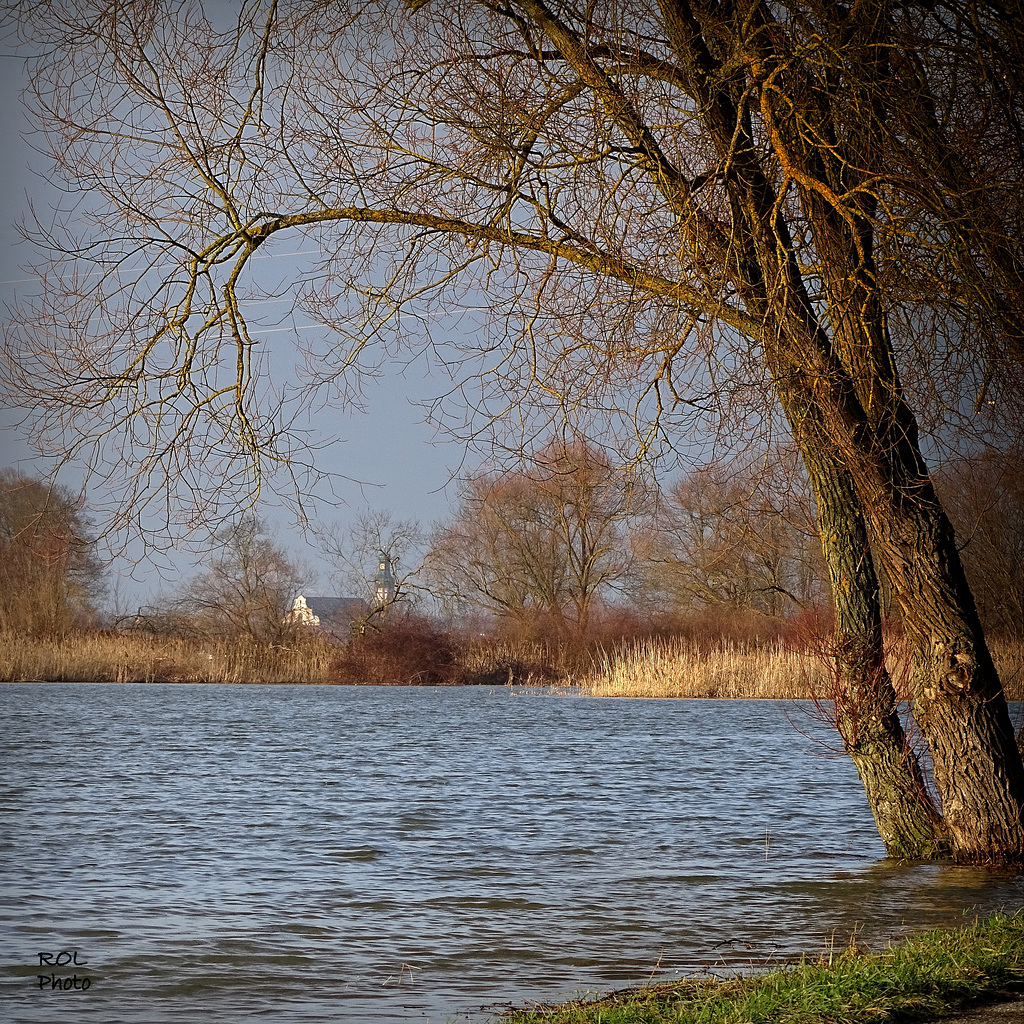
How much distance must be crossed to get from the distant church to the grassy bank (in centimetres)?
2813

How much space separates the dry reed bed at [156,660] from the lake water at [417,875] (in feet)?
33.4

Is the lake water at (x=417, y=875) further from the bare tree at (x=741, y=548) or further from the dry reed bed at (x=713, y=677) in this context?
the dry reed bed at (x=713, y=677)

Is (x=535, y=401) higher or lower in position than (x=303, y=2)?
lower

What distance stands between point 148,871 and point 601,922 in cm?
304

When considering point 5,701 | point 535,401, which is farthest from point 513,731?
point 535,401

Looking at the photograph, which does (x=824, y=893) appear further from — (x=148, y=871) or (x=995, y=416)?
(x=148, y=871)

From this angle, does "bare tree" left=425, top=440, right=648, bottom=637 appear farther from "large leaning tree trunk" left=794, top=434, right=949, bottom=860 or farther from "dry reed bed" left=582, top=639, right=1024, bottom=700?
"large leaning tree trunk" left=794, top=434, right=949, bottom=860

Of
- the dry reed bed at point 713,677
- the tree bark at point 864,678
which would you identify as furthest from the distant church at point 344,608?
the tree bark at point 864,678

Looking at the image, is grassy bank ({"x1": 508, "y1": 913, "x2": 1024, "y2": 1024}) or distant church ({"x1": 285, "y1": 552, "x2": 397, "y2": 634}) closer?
grassy bank ({"x1": 508, "y1": 913, "x2": 1024, "y2": 1024})

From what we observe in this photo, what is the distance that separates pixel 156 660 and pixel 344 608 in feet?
30.9

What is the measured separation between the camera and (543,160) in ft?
21.9

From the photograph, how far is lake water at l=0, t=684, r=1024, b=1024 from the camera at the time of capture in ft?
16.8

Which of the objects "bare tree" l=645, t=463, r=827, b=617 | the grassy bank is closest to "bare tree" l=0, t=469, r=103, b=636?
"bare tree" l=645, t=463, r=827, b=617

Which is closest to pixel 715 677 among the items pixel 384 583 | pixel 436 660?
pixel 436 660
